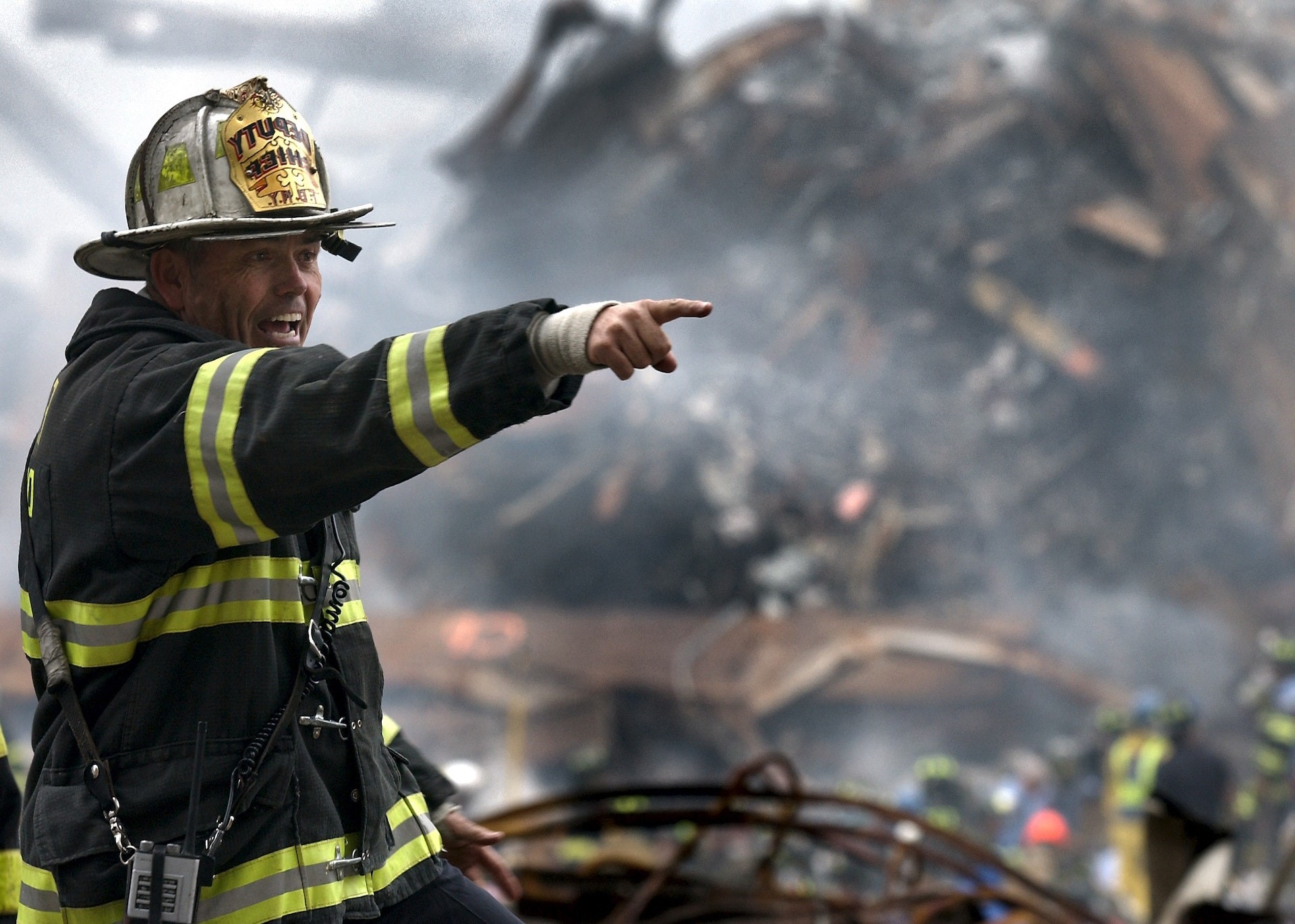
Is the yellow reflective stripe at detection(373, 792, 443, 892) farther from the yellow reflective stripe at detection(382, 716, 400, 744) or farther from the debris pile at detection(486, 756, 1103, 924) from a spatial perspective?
the debris pile at detection(486, 756, 1103, 924)

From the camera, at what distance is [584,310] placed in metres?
1.10

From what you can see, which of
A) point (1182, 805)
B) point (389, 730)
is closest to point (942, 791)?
point (1182, 805)

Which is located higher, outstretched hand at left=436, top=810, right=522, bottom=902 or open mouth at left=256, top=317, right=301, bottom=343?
open mouth at left=256, top=317, right=301, bottom=343

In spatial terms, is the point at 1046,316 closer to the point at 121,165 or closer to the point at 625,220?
the point at 625,220

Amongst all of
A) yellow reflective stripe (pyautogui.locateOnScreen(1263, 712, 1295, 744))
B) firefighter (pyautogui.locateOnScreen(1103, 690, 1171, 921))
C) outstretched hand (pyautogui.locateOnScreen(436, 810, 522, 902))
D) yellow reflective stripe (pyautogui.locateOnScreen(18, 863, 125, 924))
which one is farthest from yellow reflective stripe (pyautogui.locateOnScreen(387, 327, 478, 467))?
yellow reflective stripe (pyautogui.locateOnScreen(1263, 712, 1295, 744))

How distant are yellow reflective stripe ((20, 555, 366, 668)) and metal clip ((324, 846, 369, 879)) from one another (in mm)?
285

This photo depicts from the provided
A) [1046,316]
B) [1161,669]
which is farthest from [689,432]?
[1161,669]

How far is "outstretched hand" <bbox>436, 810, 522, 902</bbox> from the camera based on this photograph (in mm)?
1695

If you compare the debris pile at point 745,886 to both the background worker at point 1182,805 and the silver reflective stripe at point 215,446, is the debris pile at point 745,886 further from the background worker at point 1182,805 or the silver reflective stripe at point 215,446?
the silver reflective stripe at point 215,446

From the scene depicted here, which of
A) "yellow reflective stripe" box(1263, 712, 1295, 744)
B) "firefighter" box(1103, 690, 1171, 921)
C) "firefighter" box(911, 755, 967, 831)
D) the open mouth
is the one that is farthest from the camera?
"firefighter" box(911, 755, 967, 831)

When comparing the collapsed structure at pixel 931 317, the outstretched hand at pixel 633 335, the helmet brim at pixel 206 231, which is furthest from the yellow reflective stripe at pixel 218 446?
the collapsed structure at pixel 931 317

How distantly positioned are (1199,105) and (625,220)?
6320 millimetres

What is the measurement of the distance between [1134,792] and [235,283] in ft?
22.9

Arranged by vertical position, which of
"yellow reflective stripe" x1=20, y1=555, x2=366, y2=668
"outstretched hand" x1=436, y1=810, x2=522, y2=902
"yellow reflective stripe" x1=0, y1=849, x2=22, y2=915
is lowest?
"outstretched hand" x1=436, y1=810, x2=522, y2=902
